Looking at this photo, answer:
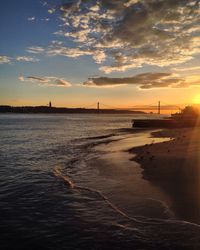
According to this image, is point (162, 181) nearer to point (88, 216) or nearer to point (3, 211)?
point (88, 216)

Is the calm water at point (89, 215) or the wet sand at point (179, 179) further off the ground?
the wet sand at point (179, 179)

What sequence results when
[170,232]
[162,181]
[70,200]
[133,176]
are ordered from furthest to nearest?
1. [133,176]
2. [162,181]
3. [70,200]
4. [170,232]

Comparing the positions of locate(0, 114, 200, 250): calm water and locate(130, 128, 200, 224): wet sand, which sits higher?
locate(130, 128, 200, 224): wet sand

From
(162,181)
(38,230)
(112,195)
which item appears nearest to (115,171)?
(162,181)

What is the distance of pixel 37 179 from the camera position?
1586 cm

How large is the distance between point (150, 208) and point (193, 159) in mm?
8035

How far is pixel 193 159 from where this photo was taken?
683 inches

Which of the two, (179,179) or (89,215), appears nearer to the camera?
(89,215)

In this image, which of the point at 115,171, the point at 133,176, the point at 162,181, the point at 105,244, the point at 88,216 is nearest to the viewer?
the point at 105,244

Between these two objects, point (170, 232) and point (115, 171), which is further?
point (115, 171)

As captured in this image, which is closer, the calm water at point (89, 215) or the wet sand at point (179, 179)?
the calm water at point (89, 215)

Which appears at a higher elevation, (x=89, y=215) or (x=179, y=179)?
(x=179, y=179)

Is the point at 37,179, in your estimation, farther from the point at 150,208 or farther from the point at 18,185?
the point at 150,208

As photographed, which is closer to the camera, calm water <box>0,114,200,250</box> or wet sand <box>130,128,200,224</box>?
calm water <box>0,114,200,250</box>
